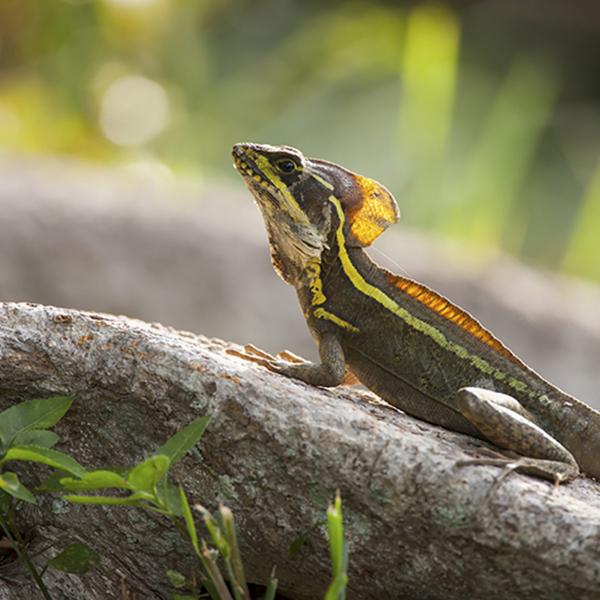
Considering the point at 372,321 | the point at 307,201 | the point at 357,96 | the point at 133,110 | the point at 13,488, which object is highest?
the point at 357,96

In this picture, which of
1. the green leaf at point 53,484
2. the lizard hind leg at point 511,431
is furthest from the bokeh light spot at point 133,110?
the green leaf at point 53,484

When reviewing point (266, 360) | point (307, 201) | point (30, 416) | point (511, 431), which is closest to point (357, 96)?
point (307, 201)

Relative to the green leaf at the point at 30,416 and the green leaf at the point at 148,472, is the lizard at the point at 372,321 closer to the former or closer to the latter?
the green leaf at the point at 30,416

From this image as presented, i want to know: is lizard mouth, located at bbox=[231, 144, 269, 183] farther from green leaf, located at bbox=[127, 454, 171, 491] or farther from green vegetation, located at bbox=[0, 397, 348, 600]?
green leaf, located at bbox=[127, 454, 171, 491]

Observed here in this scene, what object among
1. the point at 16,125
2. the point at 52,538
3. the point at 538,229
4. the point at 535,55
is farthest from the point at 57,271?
the point at 535,55

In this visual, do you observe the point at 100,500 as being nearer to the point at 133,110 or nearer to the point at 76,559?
the point at 76,559

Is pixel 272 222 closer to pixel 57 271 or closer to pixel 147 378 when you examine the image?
pixel 147 378

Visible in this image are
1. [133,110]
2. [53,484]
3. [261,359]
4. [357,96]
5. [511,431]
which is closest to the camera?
[53,484]
